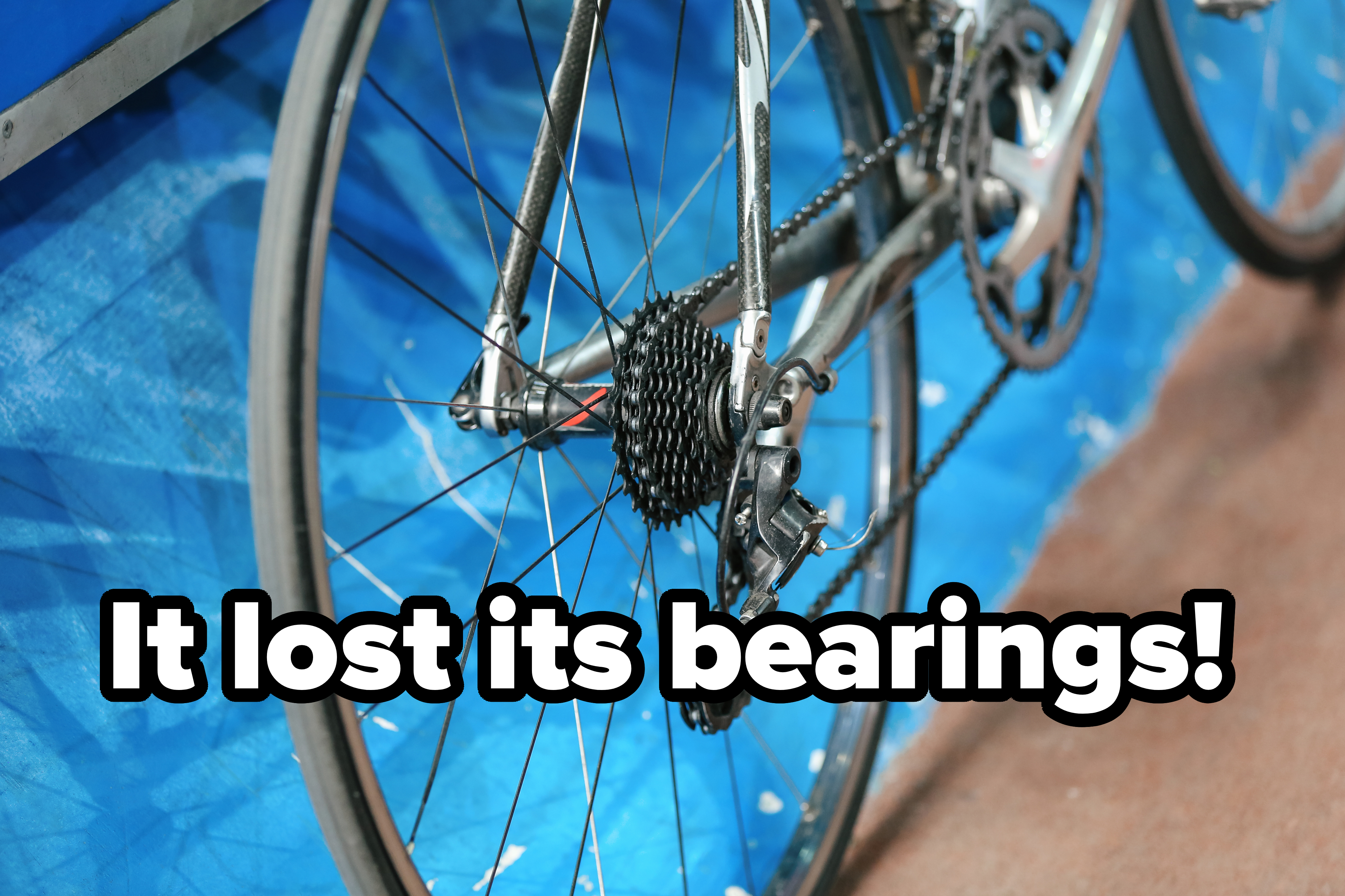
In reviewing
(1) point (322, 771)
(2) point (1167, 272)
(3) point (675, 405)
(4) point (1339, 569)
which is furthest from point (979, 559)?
(1) point (322, 771)

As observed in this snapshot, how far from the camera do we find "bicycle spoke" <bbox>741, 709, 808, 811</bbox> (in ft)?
3.25

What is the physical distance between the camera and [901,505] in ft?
3.23

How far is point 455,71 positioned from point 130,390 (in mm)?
354

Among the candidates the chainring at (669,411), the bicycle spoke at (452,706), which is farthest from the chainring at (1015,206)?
the bicycle spoke at (452,706)

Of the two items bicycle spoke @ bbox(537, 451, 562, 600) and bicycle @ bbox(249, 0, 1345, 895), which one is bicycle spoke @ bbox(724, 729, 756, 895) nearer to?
bicycle @ bbox(249, 0, 1345, 895)

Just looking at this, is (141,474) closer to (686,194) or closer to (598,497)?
(598,497)

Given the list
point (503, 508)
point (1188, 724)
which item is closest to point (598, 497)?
point (503, 508)

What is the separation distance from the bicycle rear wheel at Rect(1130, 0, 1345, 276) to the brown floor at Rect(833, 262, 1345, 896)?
15cm

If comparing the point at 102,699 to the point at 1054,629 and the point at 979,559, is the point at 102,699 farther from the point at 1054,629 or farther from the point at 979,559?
the point at 979,559

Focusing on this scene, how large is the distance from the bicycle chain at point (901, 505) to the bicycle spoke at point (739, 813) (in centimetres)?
15

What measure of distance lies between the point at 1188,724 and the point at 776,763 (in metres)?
0.40

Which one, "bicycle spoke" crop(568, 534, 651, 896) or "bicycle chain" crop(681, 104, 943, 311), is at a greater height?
"bicycle chain" crop(681, 104, 943, 311)

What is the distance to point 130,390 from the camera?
723 mm

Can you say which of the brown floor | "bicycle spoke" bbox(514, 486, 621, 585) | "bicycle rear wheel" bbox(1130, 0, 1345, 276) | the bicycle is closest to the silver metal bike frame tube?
the bicycle
